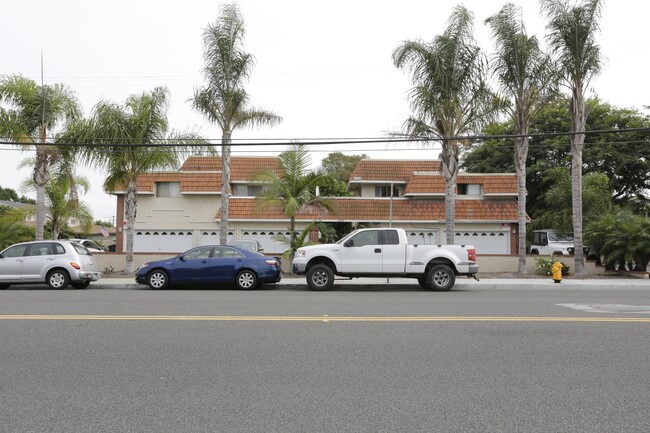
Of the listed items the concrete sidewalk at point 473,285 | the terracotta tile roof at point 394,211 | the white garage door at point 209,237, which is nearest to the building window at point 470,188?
the terracotta tile roof at point 394,211

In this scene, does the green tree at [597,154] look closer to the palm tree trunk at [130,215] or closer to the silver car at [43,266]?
the palm tree trunk at [130,215]

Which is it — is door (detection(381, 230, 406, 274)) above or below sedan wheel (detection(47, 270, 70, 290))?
above

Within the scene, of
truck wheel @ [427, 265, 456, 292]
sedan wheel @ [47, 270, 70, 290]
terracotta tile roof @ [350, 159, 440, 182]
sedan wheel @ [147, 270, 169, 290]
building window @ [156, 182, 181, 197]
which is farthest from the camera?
terracotta tile roof @ [350, 159, 440, 182]

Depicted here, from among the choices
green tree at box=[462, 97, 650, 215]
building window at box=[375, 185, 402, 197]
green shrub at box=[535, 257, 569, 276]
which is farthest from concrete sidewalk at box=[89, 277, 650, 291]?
green tree at box=[462, 97, 650, 215]

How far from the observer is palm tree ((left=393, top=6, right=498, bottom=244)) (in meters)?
21.5

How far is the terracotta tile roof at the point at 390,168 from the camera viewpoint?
32.2 metres

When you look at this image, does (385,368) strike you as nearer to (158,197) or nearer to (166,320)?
(166,320)

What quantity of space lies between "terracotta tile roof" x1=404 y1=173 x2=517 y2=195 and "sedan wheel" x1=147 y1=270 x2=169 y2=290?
1612 centimetres

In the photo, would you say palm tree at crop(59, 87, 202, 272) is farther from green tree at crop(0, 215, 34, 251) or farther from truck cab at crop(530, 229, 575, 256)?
truck cab at crop(530, 229, 575, 256)

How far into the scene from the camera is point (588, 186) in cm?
3550

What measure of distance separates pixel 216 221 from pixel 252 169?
3.95m

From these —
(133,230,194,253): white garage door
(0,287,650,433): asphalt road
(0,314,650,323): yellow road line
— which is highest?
(133,230,194,253): white garage door

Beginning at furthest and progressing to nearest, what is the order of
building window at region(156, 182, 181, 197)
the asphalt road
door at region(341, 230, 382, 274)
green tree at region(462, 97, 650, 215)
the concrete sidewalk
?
green tree at region(462, 97, 650, 215), building window at region(156, 182, 181, 197), the concrete sidewalk, door at region(341, 230, 382, 274), the asphalt road

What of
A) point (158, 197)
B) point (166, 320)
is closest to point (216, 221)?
point (158, 197)
